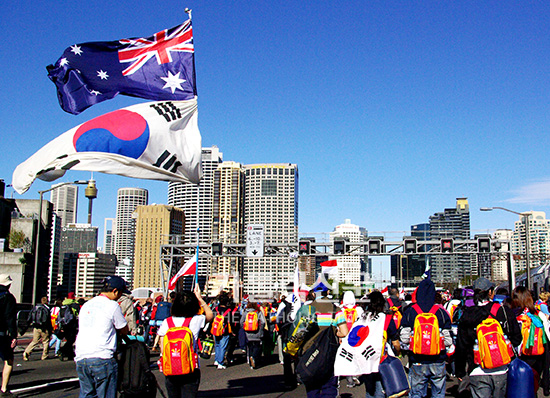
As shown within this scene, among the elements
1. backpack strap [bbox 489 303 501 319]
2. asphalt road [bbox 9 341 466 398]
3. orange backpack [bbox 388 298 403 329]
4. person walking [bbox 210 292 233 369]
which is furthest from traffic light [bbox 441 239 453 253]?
backpack strap [bbox 489 303 501 319]

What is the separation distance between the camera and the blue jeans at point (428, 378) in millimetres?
7410

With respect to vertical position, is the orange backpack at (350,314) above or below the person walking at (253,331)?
above

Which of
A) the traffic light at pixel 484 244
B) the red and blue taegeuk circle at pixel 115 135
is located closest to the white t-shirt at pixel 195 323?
the red and blue taegeuk circle at pixel 115 135

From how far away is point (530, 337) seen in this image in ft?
26.9

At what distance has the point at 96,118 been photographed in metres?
10.4

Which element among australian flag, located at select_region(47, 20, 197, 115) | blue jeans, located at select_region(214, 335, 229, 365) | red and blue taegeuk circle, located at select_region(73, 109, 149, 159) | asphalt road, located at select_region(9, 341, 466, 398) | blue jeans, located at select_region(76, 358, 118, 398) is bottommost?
asphalt road, located at select_region(9, 341, 466, 398)

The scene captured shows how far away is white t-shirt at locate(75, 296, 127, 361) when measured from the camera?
239 inches

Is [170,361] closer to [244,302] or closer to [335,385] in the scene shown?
[335,385]

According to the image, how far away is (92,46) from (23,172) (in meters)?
2.78

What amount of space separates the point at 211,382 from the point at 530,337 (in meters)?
6.13

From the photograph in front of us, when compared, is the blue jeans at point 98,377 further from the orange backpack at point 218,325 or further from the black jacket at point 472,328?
the orange backpack at point 218,325

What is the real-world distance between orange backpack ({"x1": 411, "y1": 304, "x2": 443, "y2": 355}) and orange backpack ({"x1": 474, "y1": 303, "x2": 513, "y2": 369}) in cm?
67

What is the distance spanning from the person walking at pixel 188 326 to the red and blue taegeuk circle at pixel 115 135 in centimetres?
403

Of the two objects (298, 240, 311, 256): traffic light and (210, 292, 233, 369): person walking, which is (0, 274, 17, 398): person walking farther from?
(298, 240, 311, 256): traffic light
